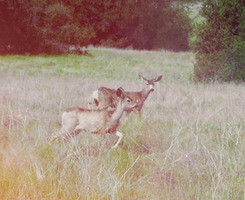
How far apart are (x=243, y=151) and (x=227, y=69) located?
9.29m

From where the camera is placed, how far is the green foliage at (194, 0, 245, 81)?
551 inches

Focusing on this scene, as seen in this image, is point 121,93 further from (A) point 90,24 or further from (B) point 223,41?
(A) point 90,24

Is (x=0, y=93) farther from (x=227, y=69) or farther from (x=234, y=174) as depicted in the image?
(x=227, y=69)

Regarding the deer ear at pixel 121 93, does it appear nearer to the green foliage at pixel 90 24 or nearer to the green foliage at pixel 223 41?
the green foliage at pixel 223 41

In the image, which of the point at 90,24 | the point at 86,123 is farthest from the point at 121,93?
the point at 90,24

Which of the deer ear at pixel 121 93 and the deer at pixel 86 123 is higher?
the deer ear at pixel 121 93

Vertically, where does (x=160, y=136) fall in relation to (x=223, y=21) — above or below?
below

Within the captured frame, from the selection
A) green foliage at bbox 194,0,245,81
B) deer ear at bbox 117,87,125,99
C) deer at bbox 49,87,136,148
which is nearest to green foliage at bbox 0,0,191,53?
green foliage at bbox 194,0,245,81

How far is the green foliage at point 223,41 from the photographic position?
14.0 m

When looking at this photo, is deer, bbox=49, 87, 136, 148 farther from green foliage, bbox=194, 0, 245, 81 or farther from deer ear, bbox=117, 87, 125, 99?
green foliage, bbox=194, 0, 245, 81

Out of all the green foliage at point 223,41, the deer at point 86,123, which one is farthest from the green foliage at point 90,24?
the deer at point 86,123

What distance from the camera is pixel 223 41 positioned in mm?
14148

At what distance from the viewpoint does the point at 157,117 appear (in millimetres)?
7805

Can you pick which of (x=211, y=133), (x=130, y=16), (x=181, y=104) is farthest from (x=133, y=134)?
(x=130, y=16)
